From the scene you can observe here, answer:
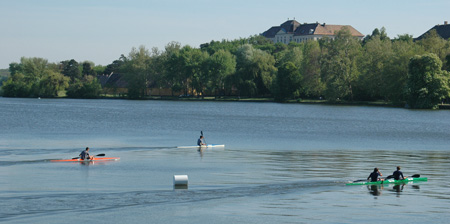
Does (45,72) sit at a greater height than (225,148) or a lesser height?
greater

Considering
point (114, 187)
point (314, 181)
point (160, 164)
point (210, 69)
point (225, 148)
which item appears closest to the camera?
point (114, 187)

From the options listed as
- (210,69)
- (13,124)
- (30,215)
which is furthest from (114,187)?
(210,69)

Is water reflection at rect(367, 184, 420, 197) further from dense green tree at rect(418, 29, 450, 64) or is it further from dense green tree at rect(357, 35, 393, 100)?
dense green tree at rect(418, 29, 450, 64)

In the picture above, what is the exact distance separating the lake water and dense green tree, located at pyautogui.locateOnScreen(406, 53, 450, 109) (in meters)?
49.2

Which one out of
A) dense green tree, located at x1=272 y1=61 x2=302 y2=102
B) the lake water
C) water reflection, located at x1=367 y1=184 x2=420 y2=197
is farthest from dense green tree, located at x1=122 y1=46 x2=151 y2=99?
water reflection, located at x1=367 y1=184 x2=420 y2=197

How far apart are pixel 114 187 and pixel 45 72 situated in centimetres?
17635

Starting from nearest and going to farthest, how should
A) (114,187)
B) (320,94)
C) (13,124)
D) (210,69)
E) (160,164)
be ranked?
(114,187) < (160,164) < (13,124) < (320,94) < (210,69)

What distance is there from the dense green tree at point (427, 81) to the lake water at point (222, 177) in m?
49.2

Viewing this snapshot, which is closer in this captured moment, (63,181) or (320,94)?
(63,181)

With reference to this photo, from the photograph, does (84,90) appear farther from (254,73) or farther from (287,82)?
(287,82)

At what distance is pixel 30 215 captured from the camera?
78.5 feet

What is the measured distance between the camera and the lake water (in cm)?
2523

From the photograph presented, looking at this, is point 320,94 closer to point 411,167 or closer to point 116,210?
point 411,167

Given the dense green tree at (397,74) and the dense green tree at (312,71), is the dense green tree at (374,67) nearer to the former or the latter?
the dense green tree at (397,74)
